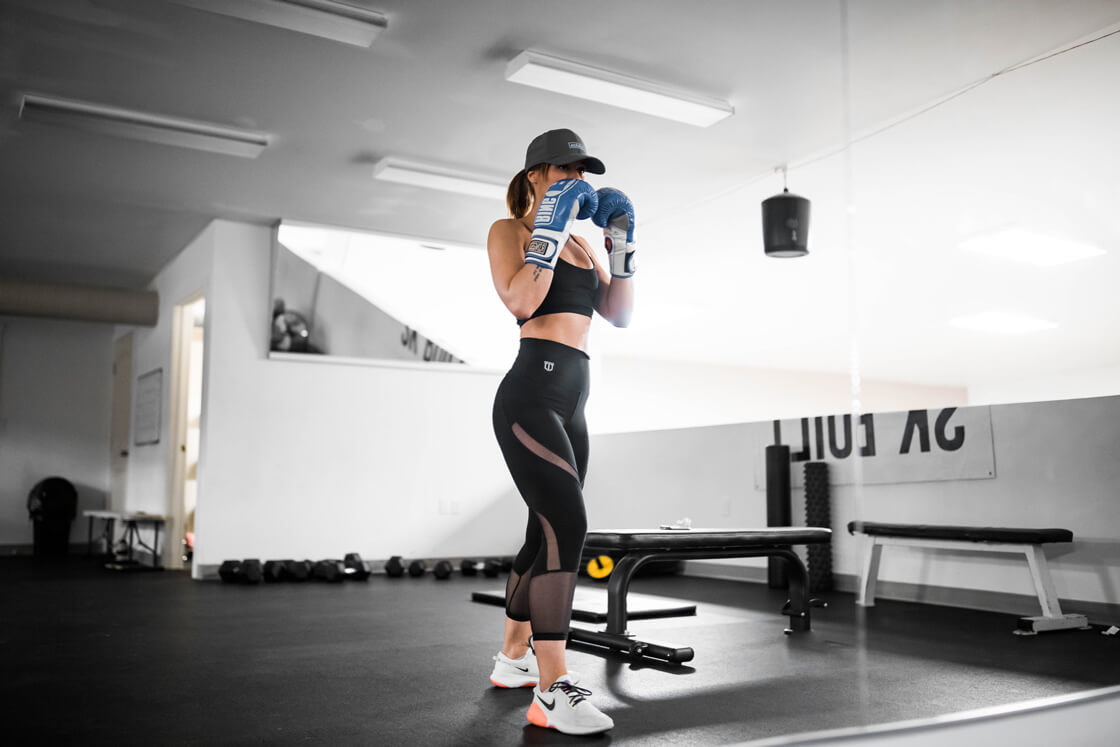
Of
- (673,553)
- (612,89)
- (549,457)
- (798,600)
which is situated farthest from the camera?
→ (612,89)

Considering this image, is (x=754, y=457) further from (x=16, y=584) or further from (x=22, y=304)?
(x=22, y=304)

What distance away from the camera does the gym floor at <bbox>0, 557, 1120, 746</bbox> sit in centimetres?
197

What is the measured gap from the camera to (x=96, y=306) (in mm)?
7102

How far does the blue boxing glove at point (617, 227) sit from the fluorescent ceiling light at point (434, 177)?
3.02m

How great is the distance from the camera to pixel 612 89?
3945mm

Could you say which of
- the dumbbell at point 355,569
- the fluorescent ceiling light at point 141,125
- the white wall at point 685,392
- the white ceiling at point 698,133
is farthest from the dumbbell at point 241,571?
the white wall at point 685,392

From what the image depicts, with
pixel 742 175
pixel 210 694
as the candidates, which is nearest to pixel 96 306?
pixel 742 175

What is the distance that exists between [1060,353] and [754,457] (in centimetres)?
304

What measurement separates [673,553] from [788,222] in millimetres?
2246

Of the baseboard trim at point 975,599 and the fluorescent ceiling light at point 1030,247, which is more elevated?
the fluorescent ceiling light at point 1030,247

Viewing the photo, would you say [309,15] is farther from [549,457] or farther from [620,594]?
[620,594]

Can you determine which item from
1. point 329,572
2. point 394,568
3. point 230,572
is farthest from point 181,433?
point 394,568

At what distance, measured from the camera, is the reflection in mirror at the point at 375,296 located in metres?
6.03

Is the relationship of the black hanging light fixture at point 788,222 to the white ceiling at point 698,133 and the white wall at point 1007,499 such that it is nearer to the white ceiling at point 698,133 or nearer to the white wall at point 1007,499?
the white ceiling at point 698,133
